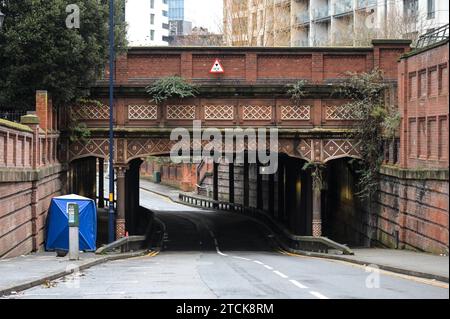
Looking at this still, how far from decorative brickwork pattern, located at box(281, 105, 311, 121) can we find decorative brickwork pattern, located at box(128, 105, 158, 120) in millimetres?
5540

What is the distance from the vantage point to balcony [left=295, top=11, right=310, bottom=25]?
78125mm

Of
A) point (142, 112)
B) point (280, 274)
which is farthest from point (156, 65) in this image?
point (280, 274)

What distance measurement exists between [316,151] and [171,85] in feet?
22.6

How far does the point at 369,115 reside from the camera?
36.6 m

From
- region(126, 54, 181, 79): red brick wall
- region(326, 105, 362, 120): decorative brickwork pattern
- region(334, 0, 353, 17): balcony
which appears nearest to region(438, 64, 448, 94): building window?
region(326, 105, 362, 120): decorative brickwork pattern

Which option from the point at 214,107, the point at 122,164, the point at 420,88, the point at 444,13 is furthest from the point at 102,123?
the point at 444,13

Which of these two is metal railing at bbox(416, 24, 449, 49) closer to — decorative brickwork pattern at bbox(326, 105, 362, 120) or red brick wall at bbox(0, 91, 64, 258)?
decorative brickwork pattern at bbox(326, 105, 362, 120)

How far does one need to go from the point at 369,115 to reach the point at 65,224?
13.5m

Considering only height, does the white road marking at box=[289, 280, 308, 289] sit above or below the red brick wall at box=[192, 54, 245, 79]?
below

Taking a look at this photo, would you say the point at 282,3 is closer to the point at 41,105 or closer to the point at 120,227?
the point at 120,227

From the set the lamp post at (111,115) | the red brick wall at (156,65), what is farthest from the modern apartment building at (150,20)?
the lamp post at (111,115)

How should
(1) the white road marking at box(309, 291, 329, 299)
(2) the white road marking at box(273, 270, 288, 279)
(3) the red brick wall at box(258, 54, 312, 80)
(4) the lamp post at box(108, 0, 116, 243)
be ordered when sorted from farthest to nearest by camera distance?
(3) the red brick wall at box(258, 54, 312, 80) < (4) the lamp post at box(108, 0, 116, 243) < (2) the white road marking at box(273, 270, 288, 279) < (1) the white road marking at box(309, 291, 329, 299)

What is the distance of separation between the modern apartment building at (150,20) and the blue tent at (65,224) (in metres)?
98.2

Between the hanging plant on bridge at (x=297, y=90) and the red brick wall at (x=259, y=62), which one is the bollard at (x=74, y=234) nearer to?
the red brick wall at (x=259, y=62)
